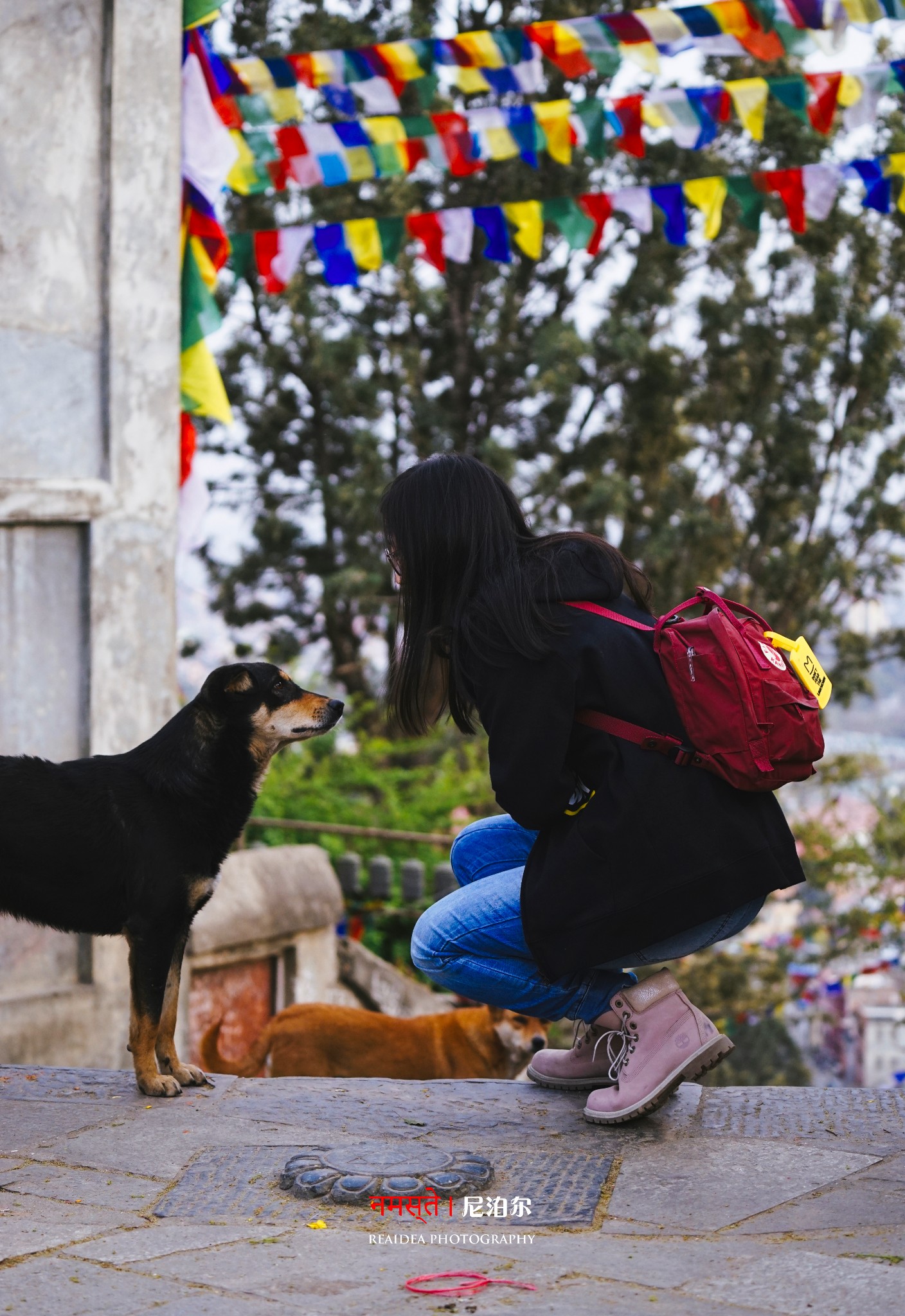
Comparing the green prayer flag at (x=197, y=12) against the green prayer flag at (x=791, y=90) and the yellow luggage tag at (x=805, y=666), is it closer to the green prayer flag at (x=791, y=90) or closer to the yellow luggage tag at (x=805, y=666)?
the green prayer flag at (x=791, y=90)

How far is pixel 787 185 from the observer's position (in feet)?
23.8

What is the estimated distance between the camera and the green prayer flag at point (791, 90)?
6.82 metres

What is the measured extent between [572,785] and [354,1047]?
2.68 m


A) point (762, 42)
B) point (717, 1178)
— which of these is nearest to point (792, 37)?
point (762, 42)

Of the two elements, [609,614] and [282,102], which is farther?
[282,102]

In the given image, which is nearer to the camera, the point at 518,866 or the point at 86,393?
the point at 518,866

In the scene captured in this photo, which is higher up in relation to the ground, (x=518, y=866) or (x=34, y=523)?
(x=34, y=523)

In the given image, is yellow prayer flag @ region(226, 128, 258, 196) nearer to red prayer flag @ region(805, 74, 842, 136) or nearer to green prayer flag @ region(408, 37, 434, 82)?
green prayer flag @ region(408, 37, 434, 82)

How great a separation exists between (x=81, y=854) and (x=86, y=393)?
2.34 metres

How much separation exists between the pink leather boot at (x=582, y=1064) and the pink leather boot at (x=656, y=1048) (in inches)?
8.4

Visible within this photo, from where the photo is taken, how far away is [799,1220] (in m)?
2.47

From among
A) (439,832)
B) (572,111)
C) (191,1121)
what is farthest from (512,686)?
(439,832)

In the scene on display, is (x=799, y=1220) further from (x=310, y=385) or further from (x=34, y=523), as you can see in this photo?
(x=310, y=385)

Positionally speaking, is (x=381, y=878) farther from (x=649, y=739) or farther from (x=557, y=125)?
(x=649, y=739)
